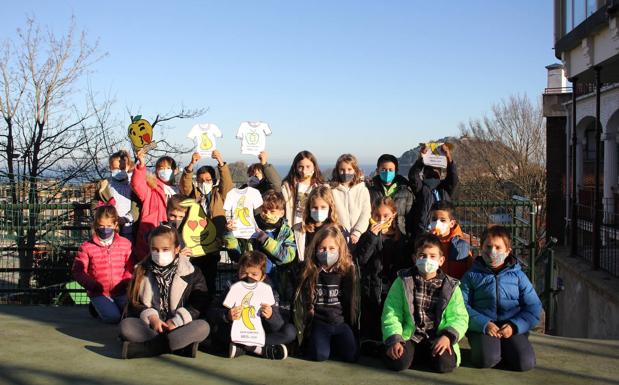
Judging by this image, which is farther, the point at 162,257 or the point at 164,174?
the point at 164,174

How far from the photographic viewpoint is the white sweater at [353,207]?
6.66m

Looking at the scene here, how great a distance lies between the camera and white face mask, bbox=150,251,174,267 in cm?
598

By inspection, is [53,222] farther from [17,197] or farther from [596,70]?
[596,70]

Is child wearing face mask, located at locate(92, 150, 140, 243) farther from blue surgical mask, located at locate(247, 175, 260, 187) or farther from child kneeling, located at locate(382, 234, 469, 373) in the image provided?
child kneeling, located at locate(382, 234, 469, 373)

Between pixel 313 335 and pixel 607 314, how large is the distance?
545cm

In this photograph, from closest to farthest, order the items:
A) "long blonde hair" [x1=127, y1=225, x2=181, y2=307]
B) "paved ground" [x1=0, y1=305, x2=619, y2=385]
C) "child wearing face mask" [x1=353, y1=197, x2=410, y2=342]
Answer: "paved ground" [x1=0, y1=305, x2=619, y2=385] < "long blonde hair" [x1=127, y1=225, x2=181, y2=307] < "child wearing face mask" [x1=353, y1=197, x2=410, y2=342]

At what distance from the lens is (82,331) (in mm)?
6840

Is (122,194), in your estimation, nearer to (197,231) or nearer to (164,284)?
(197,231)

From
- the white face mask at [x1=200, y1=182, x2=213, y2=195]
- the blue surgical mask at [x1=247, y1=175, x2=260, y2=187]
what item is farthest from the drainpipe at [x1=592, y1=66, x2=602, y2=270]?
the white face mask at [x1=200, y1=182, x2=213, y2=195]

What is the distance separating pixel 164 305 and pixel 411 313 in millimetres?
2220

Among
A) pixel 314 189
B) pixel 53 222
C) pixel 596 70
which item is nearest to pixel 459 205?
pixel 314 189

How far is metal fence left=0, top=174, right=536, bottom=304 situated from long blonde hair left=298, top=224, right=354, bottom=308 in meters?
2.78

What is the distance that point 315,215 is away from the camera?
6.30 meters

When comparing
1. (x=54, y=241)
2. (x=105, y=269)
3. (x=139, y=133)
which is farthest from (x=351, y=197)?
(x=54, y=241)
